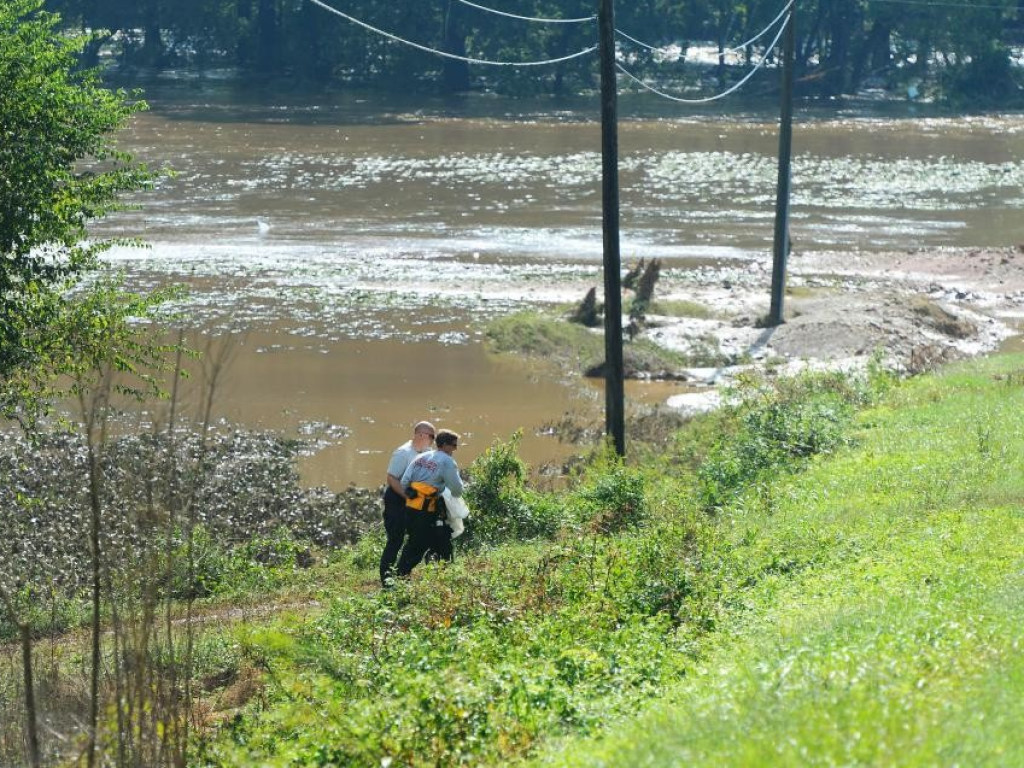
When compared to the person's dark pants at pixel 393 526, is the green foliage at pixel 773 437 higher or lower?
lower

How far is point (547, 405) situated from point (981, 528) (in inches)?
503

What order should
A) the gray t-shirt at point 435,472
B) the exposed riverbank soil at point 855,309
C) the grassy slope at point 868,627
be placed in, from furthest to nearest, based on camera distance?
the exposed riverbank soil at point 855,309 → the gray t-shirt at point 435,472 → the grassy slope at point 868,627

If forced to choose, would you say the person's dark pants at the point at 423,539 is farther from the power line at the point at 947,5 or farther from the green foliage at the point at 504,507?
the power line at the point at 947,5

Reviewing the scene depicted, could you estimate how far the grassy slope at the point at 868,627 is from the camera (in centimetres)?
641

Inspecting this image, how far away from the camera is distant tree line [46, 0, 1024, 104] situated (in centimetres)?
7625

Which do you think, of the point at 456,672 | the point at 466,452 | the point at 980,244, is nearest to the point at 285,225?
the point at 980,244

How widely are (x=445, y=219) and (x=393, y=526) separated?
30.4 metres

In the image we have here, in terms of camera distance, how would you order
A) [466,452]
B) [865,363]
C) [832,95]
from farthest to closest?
[832,95] < [865,363] < [466,452]

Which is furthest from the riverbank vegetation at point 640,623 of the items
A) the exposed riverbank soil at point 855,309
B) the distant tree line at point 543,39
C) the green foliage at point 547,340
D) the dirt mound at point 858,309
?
the distant tree line at point 543,39

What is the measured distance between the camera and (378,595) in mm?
11930

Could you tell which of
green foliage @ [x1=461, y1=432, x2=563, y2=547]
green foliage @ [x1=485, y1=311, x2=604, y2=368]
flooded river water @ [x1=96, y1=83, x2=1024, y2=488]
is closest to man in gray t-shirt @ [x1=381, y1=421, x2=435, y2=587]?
green foliage @ [x1=461, y1=432, x2=563, y2=547]

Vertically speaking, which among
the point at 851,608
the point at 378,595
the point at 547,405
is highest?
the point at 851,608

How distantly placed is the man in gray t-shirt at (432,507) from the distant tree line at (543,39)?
63.4 m

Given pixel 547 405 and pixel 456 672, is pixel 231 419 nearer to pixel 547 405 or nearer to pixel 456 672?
pixel 547 405
